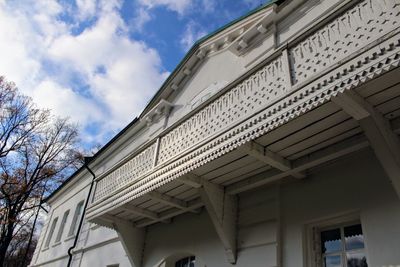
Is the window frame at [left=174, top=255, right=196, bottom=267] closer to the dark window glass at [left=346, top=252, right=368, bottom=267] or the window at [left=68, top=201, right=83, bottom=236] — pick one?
the dark window glass at [left=346, top=252, right=368, bottom=267]

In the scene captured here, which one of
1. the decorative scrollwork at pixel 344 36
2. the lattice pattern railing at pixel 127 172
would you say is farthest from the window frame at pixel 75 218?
the decorative scrollwork at pixel 344 36

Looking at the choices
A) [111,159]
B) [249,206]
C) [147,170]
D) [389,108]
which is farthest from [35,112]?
[389,108]

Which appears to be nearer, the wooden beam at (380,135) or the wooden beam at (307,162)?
the wooden beam at (380,135)

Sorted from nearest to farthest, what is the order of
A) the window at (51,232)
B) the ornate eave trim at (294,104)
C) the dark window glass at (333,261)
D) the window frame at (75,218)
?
1. the ornate eave trim at (294,104)
2. the dark window glass at (333,261)
3. the window frame at (75,218)
4. the window at (51,232)

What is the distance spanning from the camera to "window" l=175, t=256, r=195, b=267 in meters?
8.16

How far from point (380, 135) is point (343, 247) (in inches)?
78.4

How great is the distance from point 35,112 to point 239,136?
18.1 m

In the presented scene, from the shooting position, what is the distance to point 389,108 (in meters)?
4.36

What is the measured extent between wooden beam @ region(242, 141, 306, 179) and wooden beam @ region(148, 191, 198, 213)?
2.79 meters

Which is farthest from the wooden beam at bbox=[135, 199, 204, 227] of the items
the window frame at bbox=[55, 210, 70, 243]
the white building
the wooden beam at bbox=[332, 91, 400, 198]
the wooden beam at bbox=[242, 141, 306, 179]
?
the window frame at bbox=[55, 210, 70, 243]

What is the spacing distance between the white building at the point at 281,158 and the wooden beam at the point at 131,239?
0.04 metres

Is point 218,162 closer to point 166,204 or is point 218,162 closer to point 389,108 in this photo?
point 166,204

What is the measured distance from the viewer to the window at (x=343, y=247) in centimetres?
500

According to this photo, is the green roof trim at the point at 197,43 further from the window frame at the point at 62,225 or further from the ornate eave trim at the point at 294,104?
the window frame at the point at 62,225
